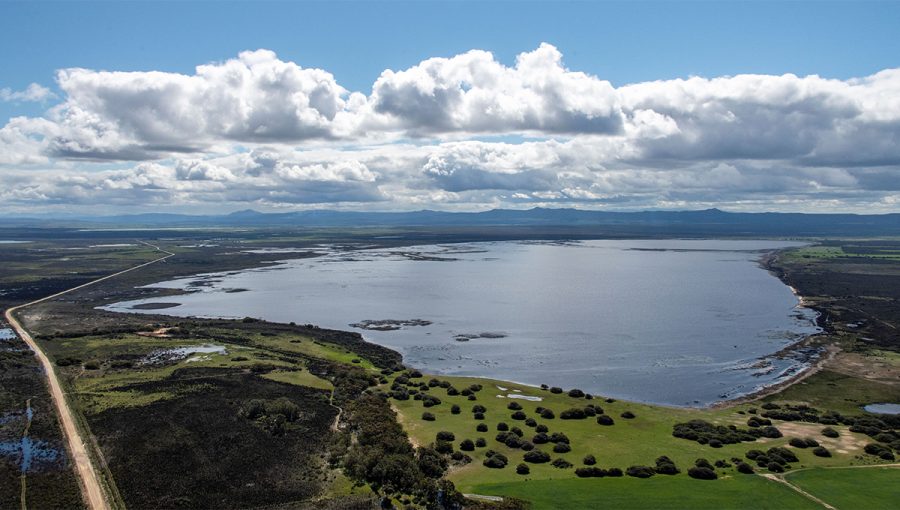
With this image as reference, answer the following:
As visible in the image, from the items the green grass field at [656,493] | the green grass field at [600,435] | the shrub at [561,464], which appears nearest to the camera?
the green grass field at [656,493]

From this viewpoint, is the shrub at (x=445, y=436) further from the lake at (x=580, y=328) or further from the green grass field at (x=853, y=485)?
the green grass field at (x=853, y=485)

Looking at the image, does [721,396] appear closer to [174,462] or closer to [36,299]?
[174,462]

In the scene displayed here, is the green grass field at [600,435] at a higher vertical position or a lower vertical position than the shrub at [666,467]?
lower

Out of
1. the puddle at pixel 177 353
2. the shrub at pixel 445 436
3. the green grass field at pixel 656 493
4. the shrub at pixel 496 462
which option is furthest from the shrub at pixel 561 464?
the puddle at pixel 177 353

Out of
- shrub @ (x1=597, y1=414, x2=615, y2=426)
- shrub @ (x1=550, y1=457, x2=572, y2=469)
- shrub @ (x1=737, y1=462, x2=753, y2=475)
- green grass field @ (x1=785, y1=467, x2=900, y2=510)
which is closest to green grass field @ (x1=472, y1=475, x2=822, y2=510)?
shrub @ (x1=737, y1=462, x2=753, y2=475)

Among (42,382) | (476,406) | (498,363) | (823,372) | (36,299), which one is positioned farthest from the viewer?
(36,299)

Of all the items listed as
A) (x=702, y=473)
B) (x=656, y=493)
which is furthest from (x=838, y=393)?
(x=656, y=493)

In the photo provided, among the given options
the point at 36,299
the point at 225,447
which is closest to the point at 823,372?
the point at 225,447
